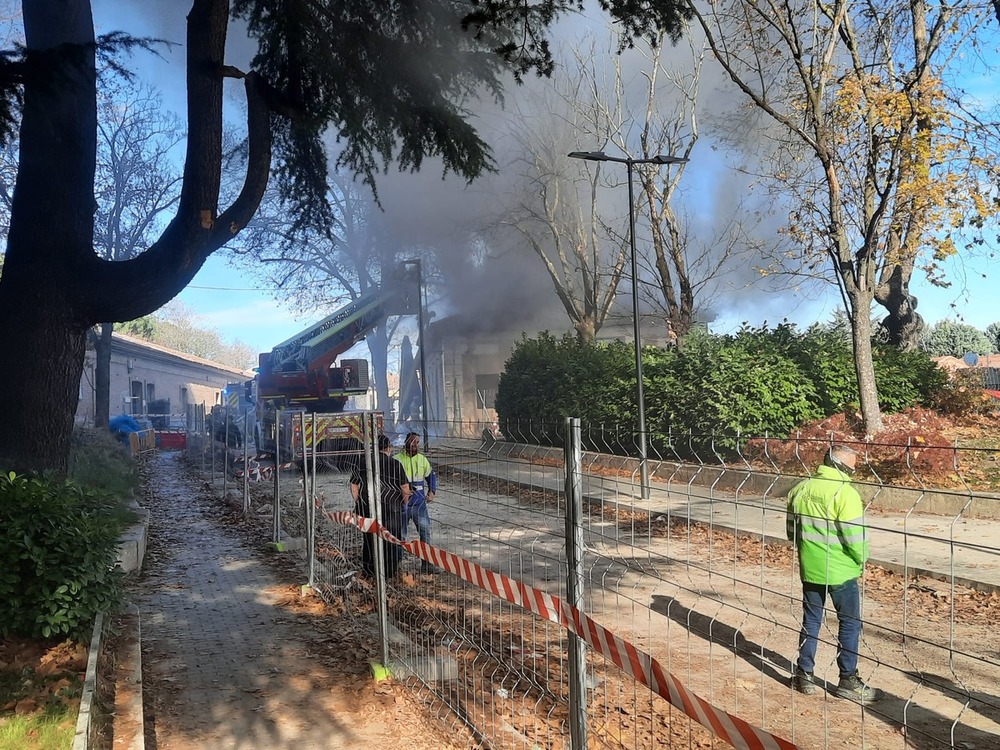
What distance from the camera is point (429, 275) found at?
30.2 meters

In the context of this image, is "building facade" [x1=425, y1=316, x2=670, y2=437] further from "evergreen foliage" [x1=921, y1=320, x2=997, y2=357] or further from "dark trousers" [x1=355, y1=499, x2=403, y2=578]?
"dark trousers" [x1=355, y1=499, x2=403, y2=578]

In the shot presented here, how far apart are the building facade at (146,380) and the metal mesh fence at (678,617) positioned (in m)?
18.3

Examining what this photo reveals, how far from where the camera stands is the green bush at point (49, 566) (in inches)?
171

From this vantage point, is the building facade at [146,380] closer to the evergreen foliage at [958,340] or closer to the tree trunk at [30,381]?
the tree trunk at [30,381]

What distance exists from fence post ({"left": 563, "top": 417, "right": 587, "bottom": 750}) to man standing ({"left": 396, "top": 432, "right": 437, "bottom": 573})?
4154mm

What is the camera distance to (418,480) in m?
7.28

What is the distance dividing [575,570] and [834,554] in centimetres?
211

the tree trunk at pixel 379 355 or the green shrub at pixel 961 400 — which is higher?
the tree trunk at pixel 379 355

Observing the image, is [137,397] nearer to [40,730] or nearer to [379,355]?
[379,355]

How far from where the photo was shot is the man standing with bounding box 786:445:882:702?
4027 mm

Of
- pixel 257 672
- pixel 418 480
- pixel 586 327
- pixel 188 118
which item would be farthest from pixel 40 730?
pixel 586 327

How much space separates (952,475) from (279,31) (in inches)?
364

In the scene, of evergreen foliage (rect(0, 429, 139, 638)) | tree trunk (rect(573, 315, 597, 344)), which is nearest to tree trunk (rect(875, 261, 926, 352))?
tree trunk (rect(573, 315, 597, 344))

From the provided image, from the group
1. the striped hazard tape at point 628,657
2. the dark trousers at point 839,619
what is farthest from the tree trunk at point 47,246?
the dark trousers at point 839,619
